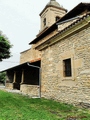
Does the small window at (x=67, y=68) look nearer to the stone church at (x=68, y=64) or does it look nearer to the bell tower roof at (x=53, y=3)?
the stone church at (x=68, y=64)

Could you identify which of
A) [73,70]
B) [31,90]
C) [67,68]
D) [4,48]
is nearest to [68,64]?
[67,68]

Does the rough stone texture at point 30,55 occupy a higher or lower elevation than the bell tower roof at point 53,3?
lower

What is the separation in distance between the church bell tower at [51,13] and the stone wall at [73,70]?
38.0ft

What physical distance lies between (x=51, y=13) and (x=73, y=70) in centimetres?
1478

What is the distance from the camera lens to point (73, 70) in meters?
6.74

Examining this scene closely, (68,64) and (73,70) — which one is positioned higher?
(68,64)

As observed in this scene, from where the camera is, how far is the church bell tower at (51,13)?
19.5 metres

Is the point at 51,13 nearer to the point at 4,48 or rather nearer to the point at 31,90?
the point at 4,48

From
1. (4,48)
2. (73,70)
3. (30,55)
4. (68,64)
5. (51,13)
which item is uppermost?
(51,13)

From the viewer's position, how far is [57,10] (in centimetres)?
2034

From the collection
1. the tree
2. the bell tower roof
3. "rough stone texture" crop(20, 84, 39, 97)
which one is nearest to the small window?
"rough stone texture" crop(20, 84, 39, 97)

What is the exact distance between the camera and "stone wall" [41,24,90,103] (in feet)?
20.0

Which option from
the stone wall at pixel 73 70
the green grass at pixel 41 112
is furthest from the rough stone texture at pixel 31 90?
the green grass at pixel 41 112

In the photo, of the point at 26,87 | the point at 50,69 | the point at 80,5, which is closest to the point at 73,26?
the point at 50,69
